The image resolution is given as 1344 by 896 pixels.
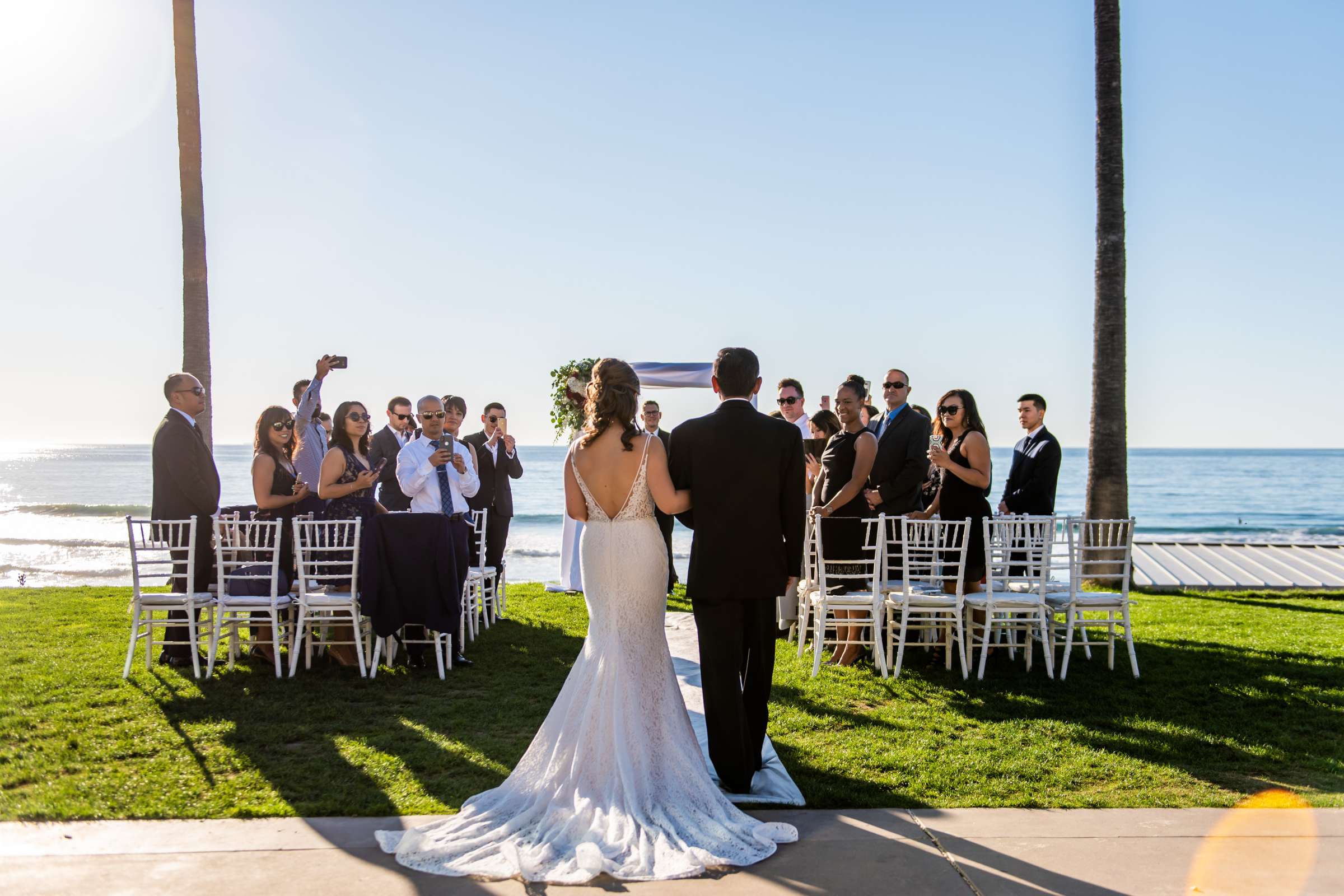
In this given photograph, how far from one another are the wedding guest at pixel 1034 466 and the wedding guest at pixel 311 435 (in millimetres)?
5395

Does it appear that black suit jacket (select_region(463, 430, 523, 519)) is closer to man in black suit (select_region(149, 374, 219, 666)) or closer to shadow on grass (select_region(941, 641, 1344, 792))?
man in black suit (select_region(149, 374, 219, 666))

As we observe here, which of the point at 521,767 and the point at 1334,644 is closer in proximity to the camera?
the point at 521,767

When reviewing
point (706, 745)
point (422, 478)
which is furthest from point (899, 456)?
point (422, 478)

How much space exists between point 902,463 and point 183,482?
5285 millimetres

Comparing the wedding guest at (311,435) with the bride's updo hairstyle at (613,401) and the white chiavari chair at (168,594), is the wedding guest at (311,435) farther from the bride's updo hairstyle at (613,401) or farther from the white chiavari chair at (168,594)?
the bride's updo hairstyle at (613,401)

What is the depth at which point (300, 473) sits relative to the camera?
337 inches

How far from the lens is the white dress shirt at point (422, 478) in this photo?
24.0 feet

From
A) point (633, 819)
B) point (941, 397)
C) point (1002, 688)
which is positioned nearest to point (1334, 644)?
point (1002, 688)

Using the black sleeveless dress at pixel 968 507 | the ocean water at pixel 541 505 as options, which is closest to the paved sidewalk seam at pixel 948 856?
the black sleeveless dress at pixel 968 507

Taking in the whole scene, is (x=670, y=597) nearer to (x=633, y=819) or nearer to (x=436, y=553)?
(x=436, y=553)

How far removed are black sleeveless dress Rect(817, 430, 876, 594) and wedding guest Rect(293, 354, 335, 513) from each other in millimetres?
3755

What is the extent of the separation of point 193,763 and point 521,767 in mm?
1839

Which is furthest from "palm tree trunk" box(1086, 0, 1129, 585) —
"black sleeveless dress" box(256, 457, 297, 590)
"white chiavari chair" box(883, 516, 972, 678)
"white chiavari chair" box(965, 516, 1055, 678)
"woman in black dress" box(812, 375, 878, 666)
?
"black sleeveless dress" box(256, 457, 297, 590)

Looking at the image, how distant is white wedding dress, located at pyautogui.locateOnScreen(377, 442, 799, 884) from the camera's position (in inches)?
141
